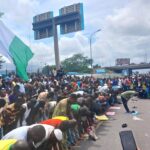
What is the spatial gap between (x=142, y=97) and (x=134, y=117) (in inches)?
542

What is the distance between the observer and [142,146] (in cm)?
1097

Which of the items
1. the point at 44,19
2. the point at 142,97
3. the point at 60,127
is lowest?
the point at 142,97

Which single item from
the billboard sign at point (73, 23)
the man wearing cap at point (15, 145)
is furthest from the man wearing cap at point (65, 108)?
the billboard sign at point (73, 23)

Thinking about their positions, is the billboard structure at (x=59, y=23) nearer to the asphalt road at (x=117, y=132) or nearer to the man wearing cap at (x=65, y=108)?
the asphalt road at (x=117, y=132)

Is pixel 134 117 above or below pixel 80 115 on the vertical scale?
below

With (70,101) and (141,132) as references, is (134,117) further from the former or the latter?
(70,101)

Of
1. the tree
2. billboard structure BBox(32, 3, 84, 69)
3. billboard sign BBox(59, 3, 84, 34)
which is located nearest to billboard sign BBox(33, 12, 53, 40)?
billboard structure BBox(32, 3, 84, 69)

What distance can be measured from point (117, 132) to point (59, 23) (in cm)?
5273

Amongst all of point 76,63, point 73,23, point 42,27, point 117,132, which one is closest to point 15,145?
point 117,132

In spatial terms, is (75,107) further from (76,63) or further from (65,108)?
(76,63)

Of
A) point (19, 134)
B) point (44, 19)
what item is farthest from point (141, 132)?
point (44, 19)

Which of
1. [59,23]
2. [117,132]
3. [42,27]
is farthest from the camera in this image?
[42,27]

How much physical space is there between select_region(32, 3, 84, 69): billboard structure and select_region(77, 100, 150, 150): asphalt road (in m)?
42.7

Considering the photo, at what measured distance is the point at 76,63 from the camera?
386 ft
